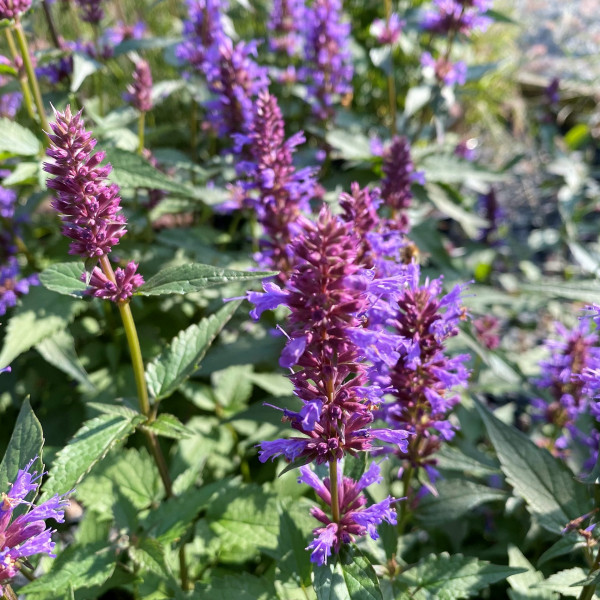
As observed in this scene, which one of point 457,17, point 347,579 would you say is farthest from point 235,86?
point 347,579

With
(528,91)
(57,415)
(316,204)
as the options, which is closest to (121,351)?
(57,415)

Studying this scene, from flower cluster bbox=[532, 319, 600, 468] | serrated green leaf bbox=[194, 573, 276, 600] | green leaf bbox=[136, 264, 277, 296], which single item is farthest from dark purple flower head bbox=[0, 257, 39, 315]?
flower cluster bbox=[532, 319, 600, 468]

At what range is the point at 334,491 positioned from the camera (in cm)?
181

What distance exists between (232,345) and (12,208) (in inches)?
83.6

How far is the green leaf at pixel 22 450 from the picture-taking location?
1918 mm

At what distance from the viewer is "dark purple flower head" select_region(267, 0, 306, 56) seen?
497 cm

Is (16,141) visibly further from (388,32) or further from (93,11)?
(388,32)

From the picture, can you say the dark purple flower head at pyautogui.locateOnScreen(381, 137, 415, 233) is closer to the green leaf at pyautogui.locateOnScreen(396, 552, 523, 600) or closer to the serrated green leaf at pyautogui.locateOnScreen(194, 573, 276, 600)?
the green leaf at pyautogui.locateOnScreen(396, 552, 523, 600)

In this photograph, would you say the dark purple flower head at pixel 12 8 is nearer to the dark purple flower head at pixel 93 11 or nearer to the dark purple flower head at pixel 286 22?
the dark purple flower head at pixel 93 11

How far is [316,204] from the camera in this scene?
13.1ft

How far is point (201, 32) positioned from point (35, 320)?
8.40 feet

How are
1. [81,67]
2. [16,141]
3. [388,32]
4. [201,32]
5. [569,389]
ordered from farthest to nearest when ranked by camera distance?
[388,32] < [201,32] < [81,67] < [569,389] < [16,141]

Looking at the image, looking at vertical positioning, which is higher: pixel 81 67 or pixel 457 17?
pixel 457 17

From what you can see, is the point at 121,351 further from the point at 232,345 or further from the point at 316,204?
the point at 316,204
